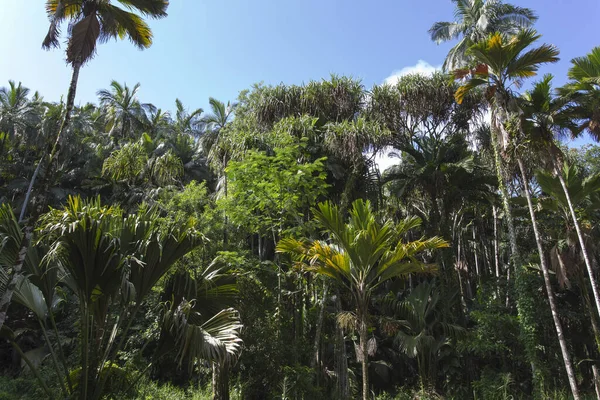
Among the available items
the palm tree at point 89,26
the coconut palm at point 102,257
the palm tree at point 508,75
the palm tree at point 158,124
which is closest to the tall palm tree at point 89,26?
the palm tree at point 89,26

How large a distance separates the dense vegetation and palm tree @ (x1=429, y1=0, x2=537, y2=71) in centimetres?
8

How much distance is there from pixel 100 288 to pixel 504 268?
831 inches

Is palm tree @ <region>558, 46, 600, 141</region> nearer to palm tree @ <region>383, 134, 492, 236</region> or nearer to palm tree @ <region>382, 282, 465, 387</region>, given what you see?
palm tree @ <region>383, 134, 492, 236</region>

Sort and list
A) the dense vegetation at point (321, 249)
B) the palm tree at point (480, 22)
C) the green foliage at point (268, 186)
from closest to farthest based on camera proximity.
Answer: the dense vegetation at point (321, 249)
the green foliage at point (268, 186)
the palm tree at point (480, 22)

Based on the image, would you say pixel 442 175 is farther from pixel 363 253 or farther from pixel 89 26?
pixel 89 26

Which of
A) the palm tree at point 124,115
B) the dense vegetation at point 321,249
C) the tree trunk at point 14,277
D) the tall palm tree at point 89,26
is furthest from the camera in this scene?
the palm tree at point 124,115

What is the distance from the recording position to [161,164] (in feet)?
46.0

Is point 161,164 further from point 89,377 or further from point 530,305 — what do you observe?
point 530,305

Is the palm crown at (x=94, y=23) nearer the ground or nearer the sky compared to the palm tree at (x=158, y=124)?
nearer the ground

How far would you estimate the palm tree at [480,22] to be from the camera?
1770cm

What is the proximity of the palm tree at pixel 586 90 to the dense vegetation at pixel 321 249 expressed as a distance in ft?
0.16

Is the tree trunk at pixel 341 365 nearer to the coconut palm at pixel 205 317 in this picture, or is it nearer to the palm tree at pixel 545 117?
the coconut palm at pixel 205 317

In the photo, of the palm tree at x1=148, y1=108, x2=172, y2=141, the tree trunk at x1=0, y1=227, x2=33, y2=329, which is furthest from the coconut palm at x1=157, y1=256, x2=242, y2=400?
the palm tree at x1=148, y1=108, x2=172, y2=141

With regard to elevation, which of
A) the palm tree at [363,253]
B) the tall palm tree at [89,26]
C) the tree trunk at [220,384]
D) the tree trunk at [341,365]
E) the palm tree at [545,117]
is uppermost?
the palm tree at [545,117]
